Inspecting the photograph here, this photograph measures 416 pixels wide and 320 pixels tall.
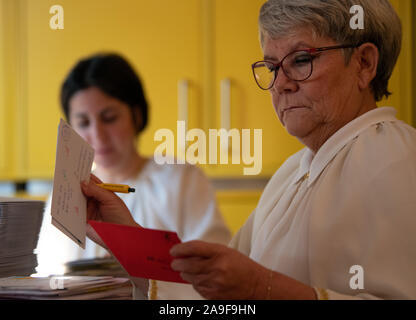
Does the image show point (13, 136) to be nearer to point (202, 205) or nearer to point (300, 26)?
point (202, 205)

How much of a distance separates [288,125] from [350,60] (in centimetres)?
17

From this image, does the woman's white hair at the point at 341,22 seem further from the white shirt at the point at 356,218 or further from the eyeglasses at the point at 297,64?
the white shirt at the point at 356,218

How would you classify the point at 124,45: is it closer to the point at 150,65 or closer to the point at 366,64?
the point at 150,65

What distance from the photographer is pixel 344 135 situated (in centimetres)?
88

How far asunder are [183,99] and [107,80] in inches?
23.9

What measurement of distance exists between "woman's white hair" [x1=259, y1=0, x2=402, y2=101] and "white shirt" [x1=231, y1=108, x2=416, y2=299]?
0.43ft

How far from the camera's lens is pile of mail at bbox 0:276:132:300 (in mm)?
749

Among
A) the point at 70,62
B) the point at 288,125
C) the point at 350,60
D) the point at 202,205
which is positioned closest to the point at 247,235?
the point at 288,125

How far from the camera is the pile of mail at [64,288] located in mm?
749

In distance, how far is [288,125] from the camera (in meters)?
0.93

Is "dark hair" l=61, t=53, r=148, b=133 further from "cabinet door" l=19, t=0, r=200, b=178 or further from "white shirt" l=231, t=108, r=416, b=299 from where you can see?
"white shirt" l=231, t=108, r=416, b=299

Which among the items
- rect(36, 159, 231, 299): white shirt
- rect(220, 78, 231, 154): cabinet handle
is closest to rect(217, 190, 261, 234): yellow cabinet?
rect(220, 78, 231, 154): cabinet handle

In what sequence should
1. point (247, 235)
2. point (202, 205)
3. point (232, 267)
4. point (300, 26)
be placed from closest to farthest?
point (232, 267)
point (300, 26)
point (247, 235)
point (202, 205)

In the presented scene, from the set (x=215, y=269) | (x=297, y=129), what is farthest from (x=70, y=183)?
(x=297, y=129)
